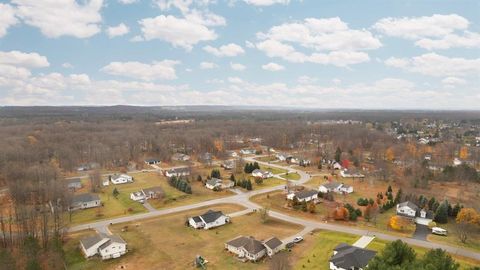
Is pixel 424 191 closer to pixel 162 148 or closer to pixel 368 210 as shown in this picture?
pixel 368 210

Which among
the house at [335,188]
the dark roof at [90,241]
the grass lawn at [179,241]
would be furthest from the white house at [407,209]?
the dark roof at [90,241]

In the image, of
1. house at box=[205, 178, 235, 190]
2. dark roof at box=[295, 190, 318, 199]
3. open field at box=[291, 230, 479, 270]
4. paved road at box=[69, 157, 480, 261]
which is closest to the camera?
open field at box=[291, 230, 479, 270]

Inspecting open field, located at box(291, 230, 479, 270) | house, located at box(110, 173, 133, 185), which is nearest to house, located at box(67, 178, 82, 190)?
house, located at box(110, 173, 133, 185)

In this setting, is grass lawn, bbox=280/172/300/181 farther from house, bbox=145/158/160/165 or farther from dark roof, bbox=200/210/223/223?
house, bbox=145/158/160/165

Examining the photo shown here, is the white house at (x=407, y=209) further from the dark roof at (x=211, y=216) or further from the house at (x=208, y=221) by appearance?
the dark roof at (x=211, y=216)

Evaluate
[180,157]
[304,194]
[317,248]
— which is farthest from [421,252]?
[180,157]
